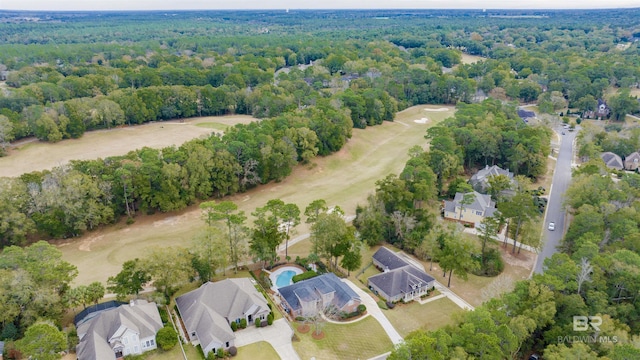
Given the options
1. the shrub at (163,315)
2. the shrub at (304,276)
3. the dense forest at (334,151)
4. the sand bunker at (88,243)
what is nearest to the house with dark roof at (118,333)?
the shrub at (163,315)

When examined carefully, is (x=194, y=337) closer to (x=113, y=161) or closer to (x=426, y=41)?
(x=113, y=161)

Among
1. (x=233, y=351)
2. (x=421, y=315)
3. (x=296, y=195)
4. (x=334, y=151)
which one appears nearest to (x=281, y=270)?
(x=233, y=351)

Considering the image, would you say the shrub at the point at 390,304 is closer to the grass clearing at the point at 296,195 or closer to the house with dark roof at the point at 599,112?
the grass clearing at the point at 296,195

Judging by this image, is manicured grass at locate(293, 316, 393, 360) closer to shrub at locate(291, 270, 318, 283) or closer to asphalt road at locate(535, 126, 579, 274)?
shrub at locate(291, 270, 318, 283)

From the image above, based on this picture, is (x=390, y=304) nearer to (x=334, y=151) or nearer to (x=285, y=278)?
(x=285, y=278)

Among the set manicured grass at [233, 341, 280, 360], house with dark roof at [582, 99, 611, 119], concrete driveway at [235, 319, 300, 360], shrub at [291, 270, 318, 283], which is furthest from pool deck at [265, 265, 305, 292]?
house with dark roof at [582, 99, 611, 119]

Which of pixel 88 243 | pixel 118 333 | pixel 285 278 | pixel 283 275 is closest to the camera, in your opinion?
pixel 118 333

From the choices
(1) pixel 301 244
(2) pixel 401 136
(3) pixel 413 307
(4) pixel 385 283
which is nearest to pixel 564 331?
(3) pixel 413 307
